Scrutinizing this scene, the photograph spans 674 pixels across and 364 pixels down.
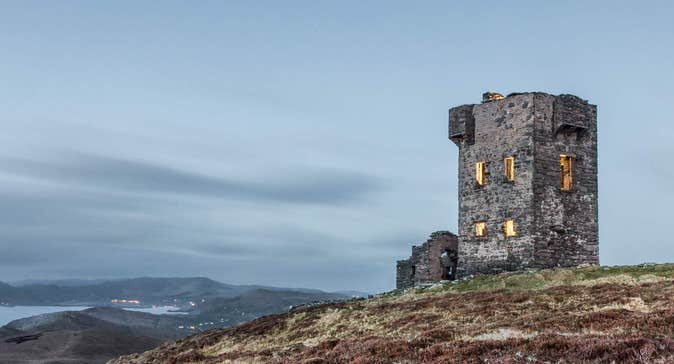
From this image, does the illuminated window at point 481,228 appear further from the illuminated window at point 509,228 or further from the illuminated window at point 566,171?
the illuminated window at point 566,171

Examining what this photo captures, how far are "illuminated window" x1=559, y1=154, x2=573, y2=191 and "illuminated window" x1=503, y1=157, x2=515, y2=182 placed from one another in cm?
306

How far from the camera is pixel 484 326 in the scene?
23.2 metres

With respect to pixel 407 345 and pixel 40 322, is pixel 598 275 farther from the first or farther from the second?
pixel 40 322

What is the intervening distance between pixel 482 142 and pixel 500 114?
2.24 meters

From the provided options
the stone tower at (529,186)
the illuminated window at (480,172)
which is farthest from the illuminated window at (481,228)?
the illuminated window at (480,172)

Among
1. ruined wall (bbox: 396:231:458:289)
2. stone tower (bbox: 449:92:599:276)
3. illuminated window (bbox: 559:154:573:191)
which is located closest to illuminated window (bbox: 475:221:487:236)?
stone tower (bbox: 449:92:599:276)

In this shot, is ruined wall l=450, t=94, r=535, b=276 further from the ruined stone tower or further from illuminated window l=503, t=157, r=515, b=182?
illuminated window l=503, t=157, r=515, b=182

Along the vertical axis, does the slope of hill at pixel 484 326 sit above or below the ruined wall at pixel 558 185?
below

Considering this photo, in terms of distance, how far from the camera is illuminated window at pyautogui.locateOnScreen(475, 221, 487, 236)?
46375 millimetres

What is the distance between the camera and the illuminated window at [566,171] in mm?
45438

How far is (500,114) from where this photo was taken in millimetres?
46156

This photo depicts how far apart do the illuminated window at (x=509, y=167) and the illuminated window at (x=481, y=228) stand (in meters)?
3.43

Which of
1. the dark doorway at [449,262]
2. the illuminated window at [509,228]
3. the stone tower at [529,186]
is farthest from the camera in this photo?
the dark doorway at [449,262]

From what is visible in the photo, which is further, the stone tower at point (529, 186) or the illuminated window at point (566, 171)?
the illuminated window at point (566, 171)
